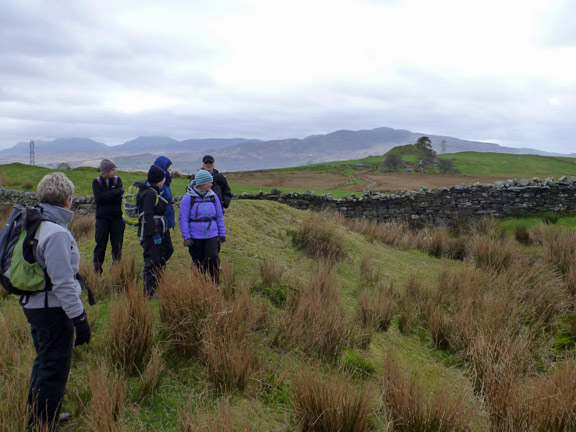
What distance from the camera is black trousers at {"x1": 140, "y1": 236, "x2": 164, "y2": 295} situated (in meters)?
5.38

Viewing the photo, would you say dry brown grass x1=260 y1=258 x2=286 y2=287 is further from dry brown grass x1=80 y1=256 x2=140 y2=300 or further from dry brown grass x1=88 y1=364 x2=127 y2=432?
dry brown grass x1=88 y1=364 x2=127 y2=432

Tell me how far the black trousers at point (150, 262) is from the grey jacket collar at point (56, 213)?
2.54m

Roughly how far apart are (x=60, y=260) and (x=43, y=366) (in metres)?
0.85

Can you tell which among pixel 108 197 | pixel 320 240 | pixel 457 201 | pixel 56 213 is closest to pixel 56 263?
pixel 56 213

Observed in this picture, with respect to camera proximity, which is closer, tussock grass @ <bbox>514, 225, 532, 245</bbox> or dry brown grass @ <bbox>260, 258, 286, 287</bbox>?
dry brown grass @ <bbox>260, 258, 286, 287</bbox>

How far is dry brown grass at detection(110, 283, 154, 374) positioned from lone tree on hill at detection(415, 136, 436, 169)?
50968 mm

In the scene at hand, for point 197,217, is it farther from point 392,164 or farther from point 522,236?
point 392,164

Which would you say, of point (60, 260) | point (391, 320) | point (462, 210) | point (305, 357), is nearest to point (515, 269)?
point (391, 320)

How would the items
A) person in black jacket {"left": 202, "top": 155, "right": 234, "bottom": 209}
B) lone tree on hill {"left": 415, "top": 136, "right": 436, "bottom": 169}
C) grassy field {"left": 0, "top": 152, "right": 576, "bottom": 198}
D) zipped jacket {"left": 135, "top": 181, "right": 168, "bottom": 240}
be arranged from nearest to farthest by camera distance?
zipped jacket {"left": 135, "top": 181, "right": 168, "bottom": 240} < person in black jacket {"left": 202, "top": 155, "right": 234, "bottom": 209} < grassy field {"left": 0, "top": 152, "right": 576, "bottom": 198} < lone tree on hill {"left": 415, "top": 136, "right": 436, "bottom": 169}

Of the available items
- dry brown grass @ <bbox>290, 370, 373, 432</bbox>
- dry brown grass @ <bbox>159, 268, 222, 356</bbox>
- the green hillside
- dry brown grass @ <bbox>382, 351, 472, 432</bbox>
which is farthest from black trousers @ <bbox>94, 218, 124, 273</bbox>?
the green hillside

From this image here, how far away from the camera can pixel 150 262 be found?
538 centimetres

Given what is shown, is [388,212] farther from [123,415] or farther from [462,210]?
[123,415]

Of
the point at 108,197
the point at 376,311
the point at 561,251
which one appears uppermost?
the point at 108,197

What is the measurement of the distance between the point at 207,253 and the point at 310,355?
223cm
